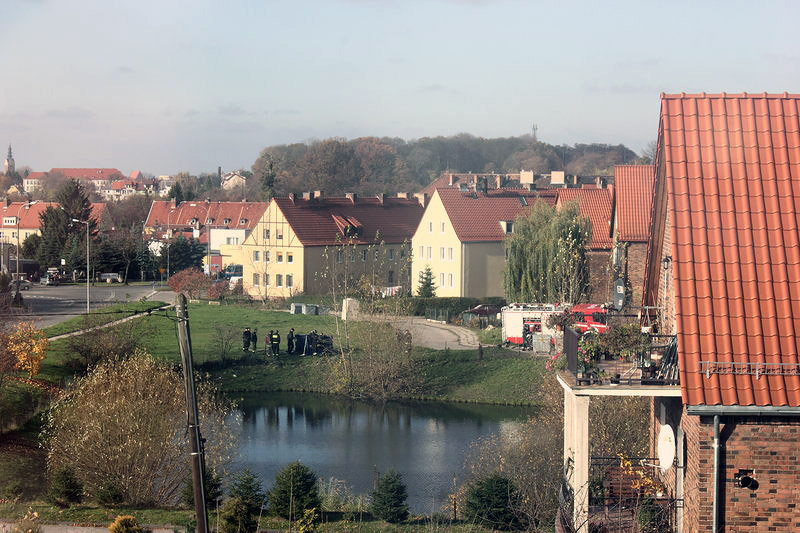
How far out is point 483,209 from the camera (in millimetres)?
57125

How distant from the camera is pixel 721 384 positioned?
10.5 metres

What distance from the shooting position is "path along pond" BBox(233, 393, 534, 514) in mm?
24969

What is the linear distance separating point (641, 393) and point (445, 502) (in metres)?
11.5

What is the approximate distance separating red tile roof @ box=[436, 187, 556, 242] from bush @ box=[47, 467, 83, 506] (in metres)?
37.0

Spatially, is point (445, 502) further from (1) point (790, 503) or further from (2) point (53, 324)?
(2) point (53, 324)

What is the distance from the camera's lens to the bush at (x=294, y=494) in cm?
1777

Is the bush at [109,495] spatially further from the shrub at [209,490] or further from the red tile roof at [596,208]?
the red tile roof at [596,208]

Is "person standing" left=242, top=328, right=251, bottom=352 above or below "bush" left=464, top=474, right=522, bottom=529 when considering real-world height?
→ above

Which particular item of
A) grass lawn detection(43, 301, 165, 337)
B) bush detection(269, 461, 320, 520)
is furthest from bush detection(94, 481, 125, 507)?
grass lawn detection(43, 301, 165, 337)

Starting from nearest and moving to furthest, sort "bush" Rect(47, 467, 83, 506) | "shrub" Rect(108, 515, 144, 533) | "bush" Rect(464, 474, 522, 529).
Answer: "shrub" Rect(108, 515, 144, 533) → "bush" Rect(464, 474, 522, 529) → "bush" Rect(47, 467, 83, 506)

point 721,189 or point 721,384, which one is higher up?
point 721,189

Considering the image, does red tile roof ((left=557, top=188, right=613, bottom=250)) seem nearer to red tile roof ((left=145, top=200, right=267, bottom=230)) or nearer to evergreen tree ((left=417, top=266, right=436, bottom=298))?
evergreen tree ((left=417, top=266, right=436, bottom=298))

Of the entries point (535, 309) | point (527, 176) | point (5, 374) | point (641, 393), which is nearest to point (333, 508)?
point (641, 393)

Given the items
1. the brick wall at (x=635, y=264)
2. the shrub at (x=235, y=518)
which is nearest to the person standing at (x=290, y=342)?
the brick wall at (x=635, y=264)
